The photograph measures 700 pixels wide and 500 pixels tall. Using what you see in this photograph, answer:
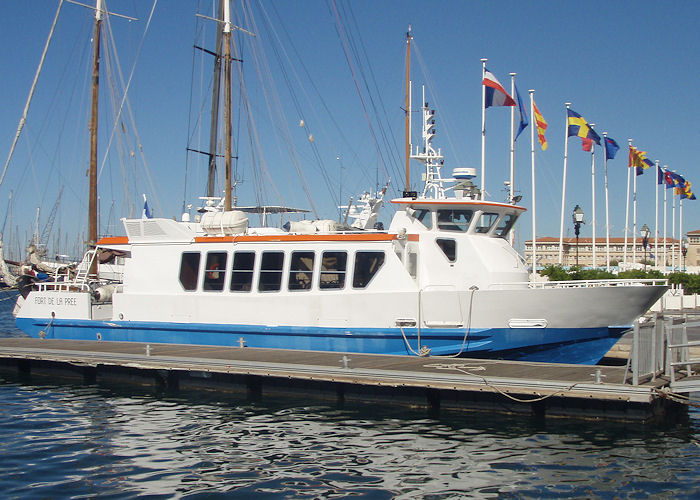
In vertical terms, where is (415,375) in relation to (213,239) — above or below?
below

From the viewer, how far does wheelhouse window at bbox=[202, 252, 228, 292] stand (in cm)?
1805

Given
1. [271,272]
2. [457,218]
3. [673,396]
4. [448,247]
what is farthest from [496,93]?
[673,396]

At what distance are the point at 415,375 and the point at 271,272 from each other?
571cm

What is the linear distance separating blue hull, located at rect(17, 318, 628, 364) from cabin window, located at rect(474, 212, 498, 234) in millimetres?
2686

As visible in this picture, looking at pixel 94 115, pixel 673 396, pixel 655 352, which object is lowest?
pixel 673 396

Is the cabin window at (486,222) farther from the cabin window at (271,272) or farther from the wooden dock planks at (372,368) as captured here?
the cabin window at (271,272)

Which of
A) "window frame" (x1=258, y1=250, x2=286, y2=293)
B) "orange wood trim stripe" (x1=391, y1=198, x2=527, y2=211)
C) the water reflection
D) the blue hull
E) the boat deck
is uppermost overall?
"orange wood trim stripe" (x1=391, y1=198, x2=527, y2=211)

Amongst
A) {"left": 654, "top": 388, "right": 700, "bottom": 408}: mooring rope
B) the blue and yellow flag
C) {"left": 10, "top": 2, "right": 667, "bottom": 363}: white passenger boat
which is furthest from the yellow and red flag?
{"left": 654, "top": 388, "right": 700, "bottom": 408}: mooring rope

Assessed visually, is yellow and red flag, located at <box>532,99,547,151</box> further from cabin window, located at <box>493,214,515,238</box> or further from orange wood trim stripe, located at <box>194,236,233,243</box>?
orange wood trim stripe, located at <box>194,236,233,243</box>

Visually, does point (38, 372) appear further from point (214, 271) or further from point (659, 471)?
point (659, 471)

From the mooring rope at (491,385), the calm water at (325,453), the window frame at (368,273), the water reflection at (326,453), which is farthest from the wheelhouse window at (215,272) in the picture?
the mooring rope at (491,385)

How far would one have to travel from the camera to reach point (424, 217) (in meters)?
16.7

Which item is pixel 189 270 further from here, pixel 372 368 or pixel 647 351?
pixel 647 351

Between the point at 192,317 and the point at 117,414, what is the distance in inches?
200
